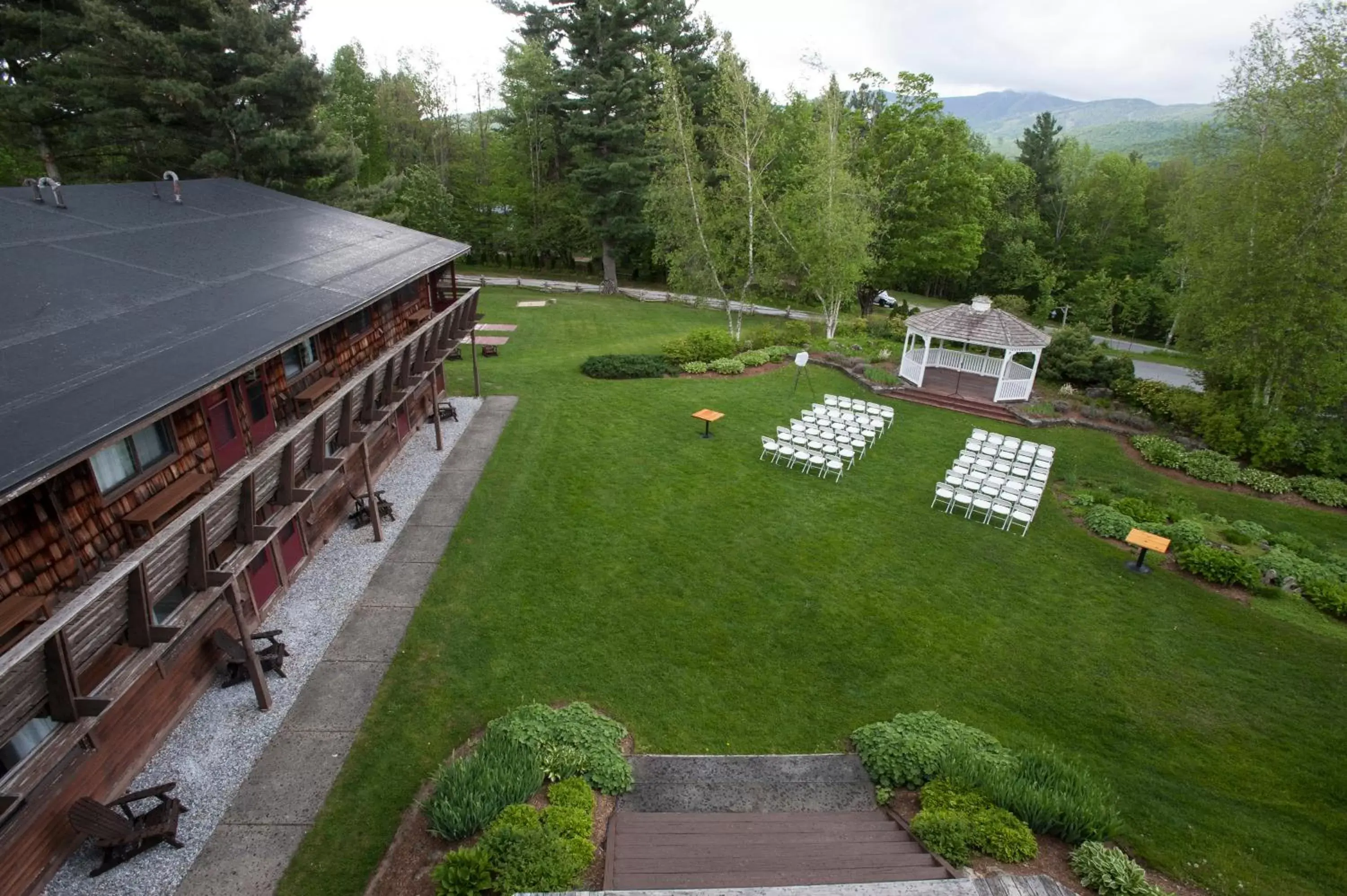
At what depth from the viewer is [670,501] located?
47.7 feet

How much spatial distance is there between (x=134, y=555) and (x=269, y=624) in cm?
523

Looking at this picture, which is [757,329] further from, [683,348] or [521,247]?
[521,247]

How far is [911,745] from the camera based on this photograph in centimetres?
805

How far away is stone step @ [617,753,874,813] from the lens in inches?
292

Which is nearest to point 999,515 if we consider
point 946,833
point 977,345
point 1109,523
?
point 1109,523

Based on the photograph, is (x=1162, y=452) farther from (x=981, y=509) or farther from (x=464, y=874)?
(x=464, y=874)

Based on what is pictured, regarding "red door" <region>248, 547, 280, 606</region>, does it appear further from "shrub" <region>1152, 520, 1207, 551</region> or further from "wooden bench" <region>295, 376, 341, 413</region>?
"shrub" <region>1152, 520, 1207, 551</region>

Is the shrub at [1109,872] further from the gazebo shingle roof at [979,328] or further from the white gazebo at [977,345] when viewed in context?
the gazebo shingle roof at [979,328]

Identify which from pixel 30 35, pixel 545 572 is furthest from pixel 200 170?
pixel 545 572

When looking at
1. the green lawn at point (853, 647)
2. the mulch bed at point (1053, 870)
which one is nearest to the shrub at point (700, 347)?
the green lawn at point (853, 647)

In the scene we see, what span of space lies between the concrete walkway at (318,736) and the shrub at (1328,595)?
16.5 meters

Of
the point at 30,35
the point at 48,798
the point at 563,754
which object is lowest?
the point at 563,754

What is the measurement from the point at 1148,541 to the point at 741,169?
22153 millimetres

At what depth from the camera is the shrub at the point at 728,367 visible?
2395 cm
